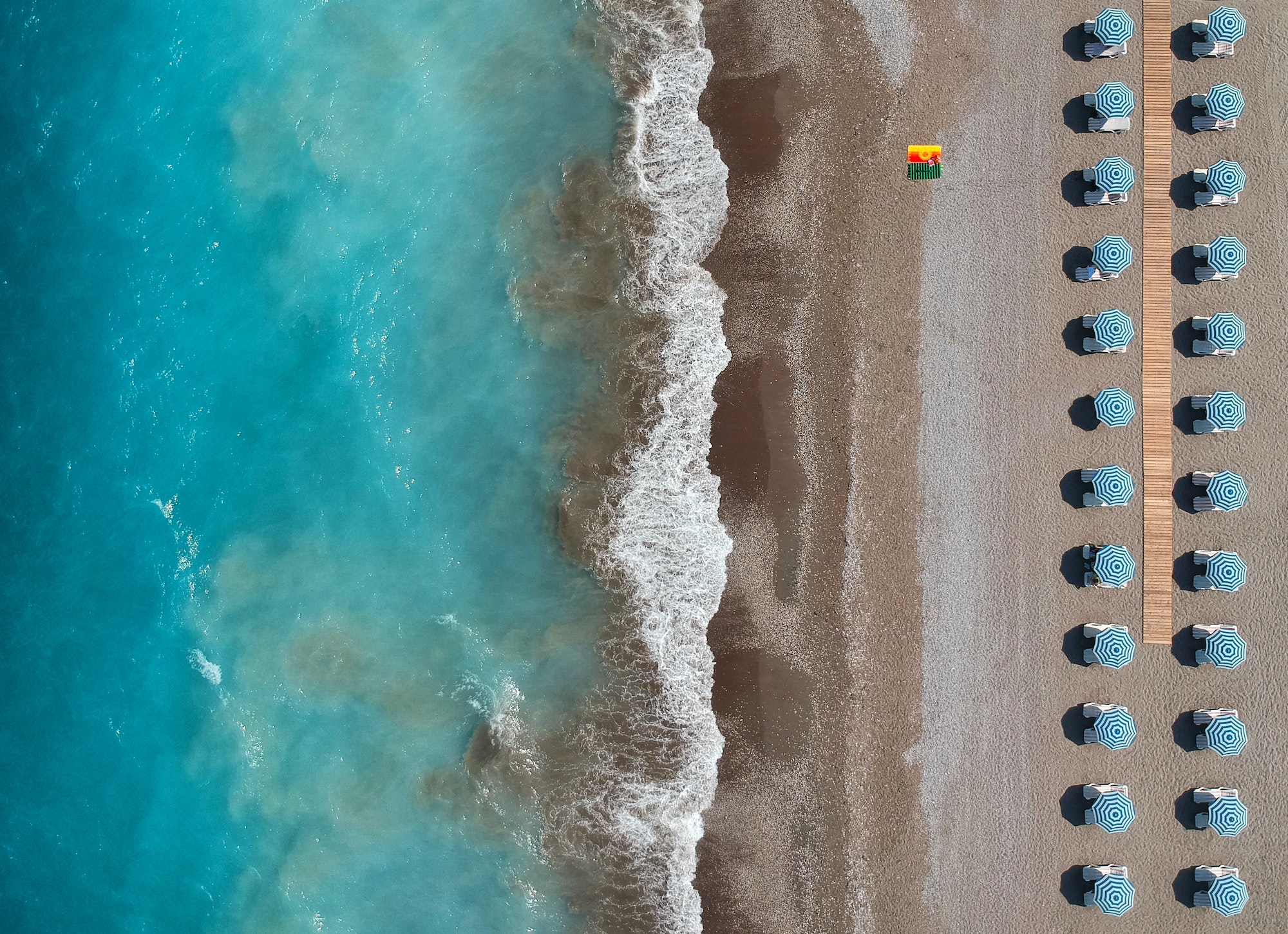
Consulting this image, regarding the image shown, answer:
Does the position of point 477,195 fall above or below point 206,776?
above

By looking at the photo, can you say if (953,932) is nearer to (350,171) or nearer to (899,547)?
(899,547)

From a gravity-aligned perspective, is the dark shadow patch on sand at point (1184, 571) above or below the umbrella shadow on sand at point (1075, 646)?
above

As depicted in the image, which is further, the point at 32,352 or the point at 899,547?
the point at 32,352

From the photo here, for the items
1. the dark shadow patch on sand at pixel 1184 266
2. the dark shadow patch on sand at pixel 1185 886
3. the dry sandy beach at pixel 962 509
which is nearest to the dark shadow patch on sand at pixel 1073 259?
the dry sandy beach at pixel 962 509

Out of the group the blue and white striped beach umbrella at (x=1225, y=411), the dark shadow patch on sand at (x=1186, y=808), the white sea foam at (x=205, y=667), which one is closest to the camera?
the blue and white striped beach umbrella at (x=1225, y=411)

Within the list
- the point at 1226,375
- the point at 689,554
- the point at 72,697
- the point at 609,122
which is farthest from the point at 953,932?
the point at 72,697

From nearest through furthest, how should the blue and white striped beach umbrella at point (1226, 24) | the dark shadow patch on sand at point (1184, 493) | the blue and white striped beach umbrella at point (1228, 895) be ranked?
the blue and white striped beach umbrella at point (1228, 895), the blue and white striped beach umbrella at point (1226, 24), the dark shadow patch on sand at point (1184, 493)

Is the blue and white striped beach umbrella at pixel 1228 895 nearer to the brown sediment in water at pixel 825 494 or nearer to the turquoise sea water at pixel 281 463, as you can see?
the brown sediment in water at pixel 825 494
